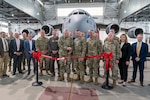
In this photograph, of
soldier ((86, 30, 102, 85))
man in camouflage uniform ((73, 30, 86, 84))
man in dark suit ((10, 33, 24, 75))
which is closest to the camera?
soldier ((86, 30, 102, 85))

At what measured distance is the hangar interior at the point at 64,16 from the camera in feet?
14.6

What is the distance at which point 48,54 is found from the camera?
6355 mm

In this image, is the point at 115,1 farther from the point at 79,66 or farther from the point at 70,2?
the point at 79,66

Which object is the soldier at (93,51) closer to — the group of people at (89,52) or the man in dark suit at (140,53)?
the group of people at (89,52)

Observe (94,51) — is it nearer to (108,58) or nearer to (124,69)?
(108,58)

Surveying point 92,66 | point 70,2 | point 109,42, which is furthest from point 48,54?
point 70,2

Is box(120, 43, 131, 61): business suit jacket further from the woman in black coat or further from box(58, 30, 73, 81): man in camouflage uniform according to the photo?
box(58, 30, 73, 81): man in camouflage uniform

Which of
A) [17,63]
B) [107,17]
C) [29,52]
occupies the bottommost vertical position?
[17,63]

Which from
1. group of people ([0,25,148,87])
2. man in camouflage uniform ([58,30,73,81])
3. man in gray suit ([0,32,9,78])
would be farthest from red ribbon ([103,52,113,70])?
man in gray suit ([0,32,9,78])

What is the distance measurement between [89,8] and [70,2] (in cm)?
299

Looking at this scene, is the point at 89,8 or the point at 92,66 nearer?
the point at 92,66

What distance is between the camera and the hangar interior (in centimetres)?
444

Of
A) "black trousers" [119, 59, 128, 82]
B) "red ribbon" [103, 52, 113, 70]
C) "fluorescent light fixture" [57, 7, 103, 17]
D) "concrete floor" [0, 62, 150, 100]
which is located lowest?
"concrete floor" [0, 62, 150, 100]

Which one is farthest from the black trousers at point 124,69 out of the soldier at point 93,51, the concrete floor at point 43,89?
the soldier at point 93,51
